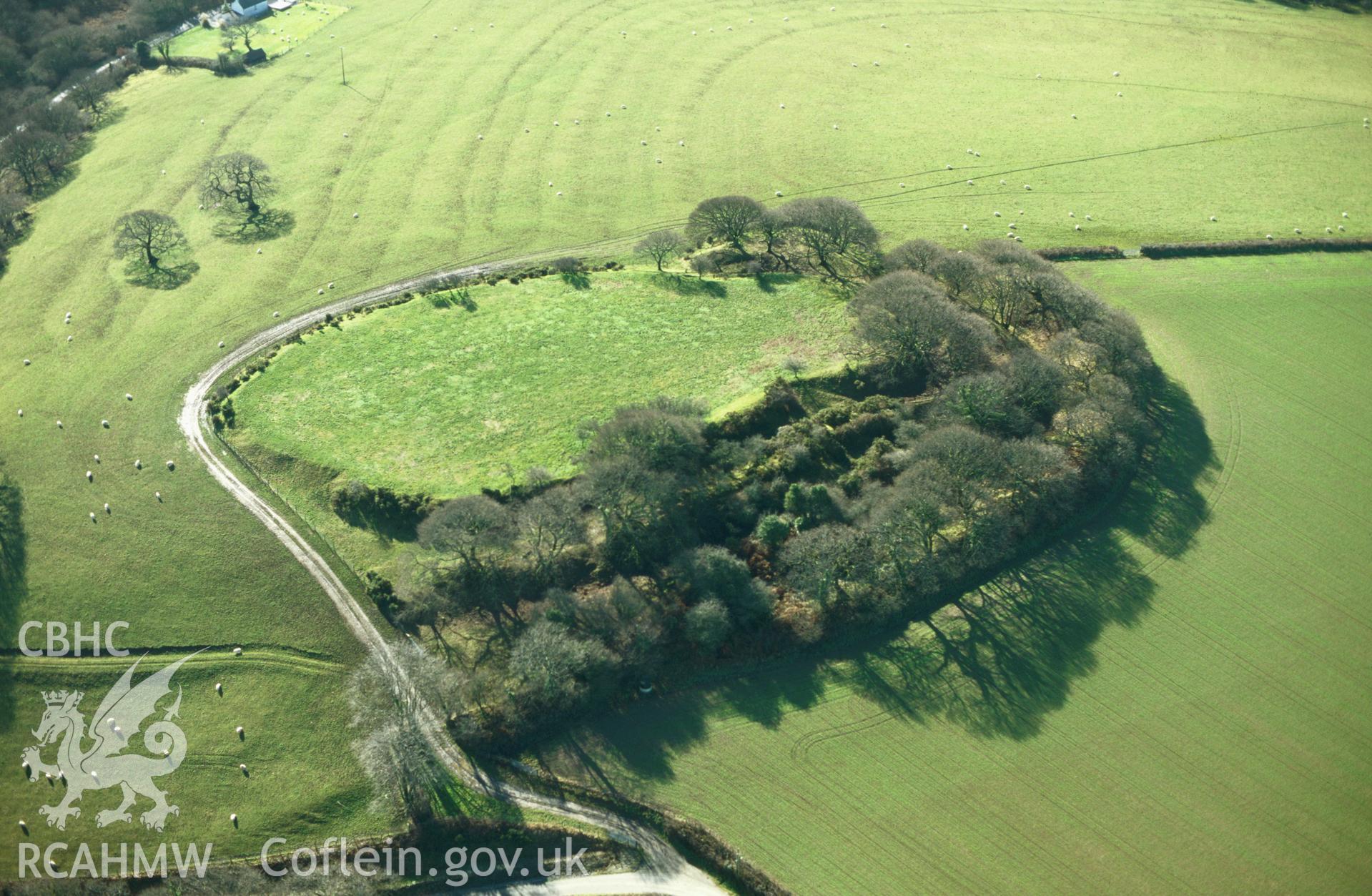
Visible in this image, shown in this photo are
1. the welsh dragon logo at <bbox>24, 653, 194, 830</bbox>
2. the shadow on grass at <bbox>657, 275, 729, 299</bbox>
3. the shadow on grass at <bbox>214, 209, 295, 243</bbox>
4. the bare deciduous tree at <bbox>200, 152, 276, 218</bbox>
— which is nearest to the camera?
the welsh dragon logo at <bbox>24, 653, 194, 830</bbox>

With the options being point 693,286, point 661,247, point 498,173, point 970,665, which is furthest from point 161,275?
point 970,665

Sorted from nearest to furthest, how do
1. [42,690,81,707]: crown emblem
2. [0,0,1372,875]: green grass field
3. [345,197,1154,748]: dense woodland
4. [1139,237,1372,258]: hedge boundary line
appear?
[42,690,81,707]: crown emblem < [345,197,1154,748]: dense woodland < [0,0,1372,875]: green grass field < [1139,237,1372,258]: hedge boundary line

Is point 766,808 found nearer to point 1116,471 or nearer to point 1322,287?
point 1116,471

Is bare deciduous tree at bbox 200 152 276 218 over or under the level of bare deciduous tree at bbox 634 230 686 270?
over

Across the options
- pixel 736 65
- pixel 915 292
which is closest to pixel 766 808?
pixel 915 292

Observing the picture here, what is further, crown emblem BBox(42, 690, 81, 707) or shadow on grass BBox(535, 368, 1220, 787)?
crown emblem BBox(42, 690, 81, 707)

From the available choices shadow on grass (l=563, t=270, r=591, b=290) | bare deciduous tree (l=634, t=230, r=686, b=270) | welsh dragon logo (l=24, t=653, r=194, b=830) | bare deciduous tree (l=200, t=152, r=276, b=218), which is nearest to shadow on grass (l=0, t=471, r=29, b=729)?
welsh dragon logo (l=24, t=653, r=194, b=830)

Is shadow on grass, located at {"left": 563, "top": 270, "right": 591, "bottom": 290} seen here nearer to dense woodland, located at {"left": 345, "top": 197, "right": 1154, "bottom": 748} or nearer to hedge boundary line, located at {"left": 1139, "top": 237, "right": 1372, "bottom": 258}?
dense woodland, located at {"left": 345, "top": 197, "right": 1154, "bottom": 748}

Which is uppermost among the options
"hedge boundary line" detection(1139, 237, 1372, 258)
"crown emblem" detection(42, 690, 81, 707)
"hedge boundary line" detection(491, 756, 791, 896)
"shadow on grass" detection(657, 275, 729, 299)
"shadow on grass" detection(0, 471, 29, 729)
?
"hedge boundary line" detection(1139, 237, 1372, 258)
